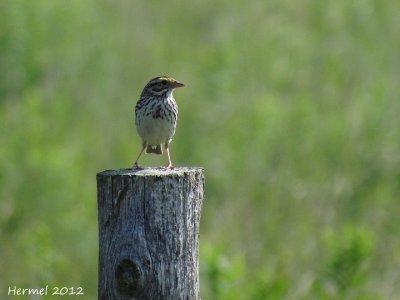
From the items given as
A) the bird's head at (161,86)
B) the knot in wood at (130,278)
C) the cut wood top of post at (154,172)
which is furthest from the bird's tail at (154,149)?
the knot in wood at (130,278)

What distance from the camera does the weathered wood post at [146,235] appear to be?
4.78m

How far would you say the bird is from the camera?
292 inches

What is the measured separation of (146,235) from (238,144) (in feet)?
26.1

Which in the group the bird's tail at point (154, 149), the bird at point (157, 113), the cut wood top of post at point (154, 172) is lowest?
the cut wood top of post at point (154, 172)

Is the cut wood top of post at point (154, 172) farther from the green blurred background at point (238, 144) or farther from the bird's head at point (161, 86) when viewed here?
the green blurred background at point (238, 144)

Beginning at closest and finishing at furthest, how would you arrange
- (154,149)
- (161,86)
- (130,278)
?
(130,278) < (161,86) < (154,149)

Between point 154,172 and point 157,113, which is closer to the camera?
point 154,172

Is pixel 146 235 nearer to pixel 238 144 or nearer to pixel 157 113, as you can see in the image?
pixel 157 113

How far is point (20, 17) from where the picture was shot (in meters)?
12.9

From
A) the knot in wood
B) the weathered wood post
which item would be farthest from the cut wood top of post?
the knot in wood

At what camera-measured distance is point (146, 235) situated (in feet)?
15.7

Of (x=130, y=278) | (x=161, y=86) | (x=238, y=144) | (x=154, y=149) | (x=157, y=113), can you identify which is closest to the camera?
(x=130, y=278)

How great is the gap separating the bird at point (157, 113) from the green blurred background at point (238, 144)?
184cm

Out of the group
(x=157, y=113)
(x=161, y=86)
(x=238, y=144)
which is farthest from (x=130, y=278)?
(x=238, y=144)
